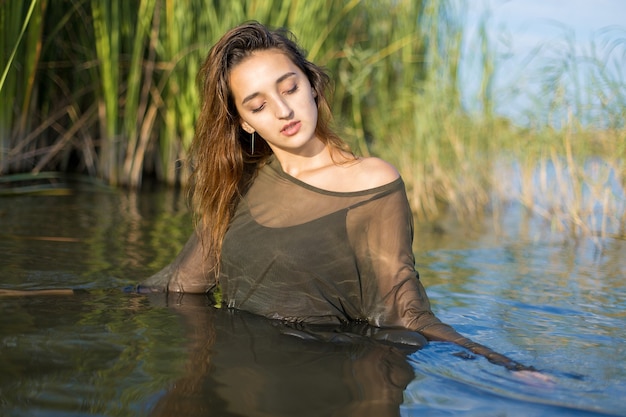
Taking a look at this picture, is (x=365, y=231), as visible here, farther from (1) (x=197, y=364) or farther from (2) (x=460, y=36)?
(2) (x=460, y=36)

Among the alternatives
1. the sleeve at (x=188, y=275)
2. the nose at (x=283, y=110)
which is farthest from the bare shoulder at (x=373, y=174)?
the sleeve at (x=188, y=275)

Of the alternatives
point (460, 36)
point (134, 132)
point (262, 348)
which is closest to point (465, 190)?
point (460, 36)

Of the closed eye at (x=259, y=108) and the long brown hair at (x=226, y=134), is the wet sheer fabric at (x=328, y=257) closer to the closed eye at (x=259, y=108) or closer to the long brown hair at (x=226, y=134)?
the long brown hair at (x=226, y=134)

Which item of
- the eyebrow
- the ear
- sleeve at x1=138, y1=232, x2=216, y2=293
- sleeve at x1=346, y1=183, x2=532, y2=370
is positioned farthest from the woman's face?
sleeve at x1=138, y1=232, x2=216, y2=293

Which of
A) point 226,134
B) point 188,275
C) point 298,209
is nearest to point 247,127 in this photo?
point 226,134

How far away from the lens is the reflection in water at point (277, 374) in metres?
1.77

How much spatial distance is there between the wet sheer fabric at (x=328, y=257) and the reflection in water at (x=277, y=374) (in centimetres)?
11

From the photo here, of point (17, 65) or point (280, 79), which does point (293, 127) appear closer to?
point (280, 79)

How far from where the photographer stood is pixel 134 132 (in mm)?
5348

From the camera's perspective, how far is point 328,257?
2.35 m

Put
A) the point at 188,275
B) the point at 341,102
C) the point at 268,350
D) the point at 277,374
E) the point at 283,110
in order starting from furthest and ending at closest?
1. the point at 341,102
2. the point at 188,275
3. the point at 283,110
4. the point at 268,350
5. the point at 277,374

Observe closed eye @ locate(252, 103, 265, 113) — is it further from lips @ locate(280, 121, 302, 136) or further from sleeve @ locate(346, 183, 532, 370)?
sleeve @ locate(346, 183, 532, 370)

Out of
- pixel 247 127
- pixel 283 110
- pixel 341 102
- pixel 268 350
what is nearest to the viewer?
pixel 268 350

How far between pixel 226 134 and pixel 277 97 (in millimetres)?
300
